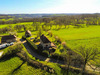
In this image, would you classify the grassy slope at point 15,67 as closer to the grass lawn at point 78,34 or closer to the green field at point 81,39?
the green field at point 81,39

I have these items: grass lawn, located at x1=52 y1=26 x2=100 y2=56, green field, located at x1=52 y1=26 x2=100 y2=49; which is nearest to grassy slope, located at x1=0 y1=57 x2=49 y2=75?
grass lawn, located at x1=52 y1=26 x2=100 y2=56

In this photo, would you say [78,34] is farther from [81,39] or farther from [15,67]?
[15,67]

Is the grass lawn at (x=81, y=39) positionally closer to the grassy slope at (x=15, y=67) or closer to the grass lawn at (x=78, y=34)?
the grass lawn at (x=78, y=34)

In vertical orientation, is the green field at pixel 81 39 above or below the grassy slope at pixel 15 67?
above

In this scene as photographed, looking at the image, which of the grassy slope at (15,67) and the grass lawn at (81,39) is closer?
the grassy slope at (15,67)

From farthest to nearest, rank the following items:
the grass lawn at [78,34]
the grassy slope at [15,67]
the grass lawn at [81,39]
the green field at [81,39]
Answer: the grass lawn at [78,34] < the green field at [81,39] < the grass lawn at [81,39] < the grassy slope at [15,67]

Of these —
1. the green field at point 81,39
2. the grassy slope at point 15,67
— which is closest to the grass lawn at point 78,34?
the green field at point 81,39

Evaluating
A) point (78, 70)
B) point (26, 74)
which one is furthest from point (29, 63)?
point (78, 70)

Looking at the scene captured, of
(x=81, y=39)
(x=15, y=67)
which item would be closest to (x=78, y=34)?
(x=81, y=39)

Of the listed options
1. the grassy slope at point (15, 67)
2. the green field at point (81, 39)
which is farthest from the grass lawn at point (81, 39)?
the grassy slope at point (15, 67)

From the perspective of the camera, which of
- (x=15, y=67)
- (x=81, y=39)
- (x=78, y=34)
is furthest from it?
(x=78, y=34)

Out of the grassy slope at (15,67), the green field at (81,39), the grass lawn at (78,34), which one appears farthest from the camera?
the grass lawn at (78,34)
